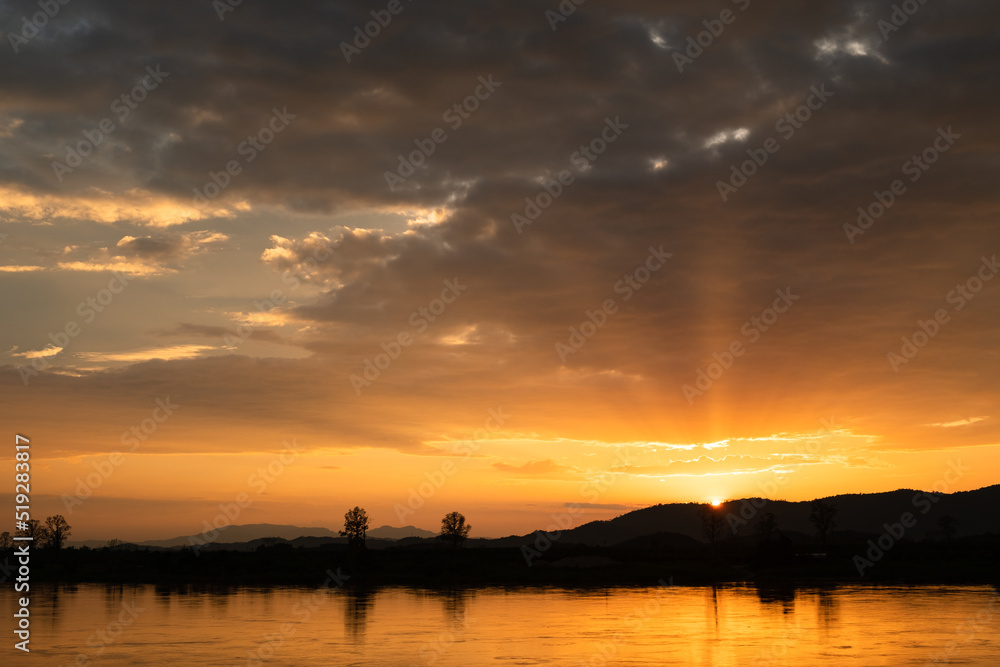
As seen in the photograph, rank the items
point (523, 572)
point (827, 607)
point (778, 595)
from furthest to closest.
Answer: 1. point (523, 572)
2. point (778, 595)
3. point (827, 607)

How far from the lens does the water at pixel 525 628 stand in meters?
39.1

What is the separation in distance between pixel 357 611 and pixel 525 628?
58.6 ft

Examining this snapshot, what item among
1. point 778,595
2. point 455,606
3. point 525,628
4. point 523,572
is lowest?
point 523,572

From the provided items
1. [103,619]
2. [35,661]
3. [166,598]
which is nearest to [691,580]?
[166,598]

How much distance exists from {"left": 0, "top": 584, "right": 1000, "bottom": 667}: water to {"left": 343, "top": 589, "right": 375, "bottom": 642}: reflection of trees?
0.16m

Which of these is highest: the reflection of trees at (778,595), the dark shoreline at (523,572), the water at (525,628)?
the water at (525,628)

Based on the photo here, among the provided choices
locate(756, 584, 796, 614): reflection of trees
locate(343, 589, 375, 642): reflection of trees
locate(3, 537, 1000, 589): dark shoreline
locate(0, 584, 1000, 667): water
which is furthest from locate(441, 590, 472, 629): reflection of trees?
locate(756, 584, 796, 614): reflection of trees

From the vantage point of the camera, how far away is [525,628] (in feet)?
168

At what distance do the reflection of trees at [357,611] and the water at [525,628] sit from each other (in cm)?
16

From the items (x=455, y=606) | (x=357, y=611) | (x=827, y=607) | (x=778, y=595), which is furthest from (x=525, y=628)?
(x=778, y=595)

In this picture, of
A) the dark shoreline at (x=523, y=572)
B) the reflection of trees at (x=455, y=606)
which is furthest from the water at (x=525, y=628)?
the dark shoreline at (x=523, y=572)

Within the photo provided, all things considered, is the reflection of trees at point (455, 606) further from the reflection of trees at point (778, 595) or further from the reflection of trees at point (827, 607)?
the reflection of trees at point (778, 595)

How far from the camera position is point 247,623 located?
55.1m

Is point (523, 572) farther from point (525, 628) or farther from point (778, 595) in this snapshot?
point (525, 628)
